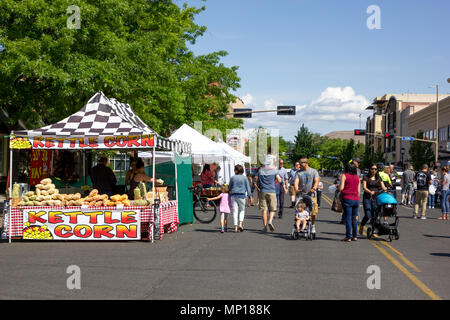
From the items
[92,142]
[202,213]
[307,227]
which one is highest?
[92,142]

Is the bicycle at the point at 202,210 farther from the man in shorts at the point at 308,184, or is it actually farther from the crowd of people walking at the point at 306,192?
the man in shorts at the point at 308,184

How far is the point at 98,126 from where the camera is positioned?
13797mm

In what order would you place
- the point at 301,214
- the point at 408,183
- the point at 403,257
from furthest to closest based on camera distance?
the point at 408,183
the point at 301,214
the point at 403,257

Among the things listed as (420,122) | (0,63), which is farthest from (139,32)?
(420,122)

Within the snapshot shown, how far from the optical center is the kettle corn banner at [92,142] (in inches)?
513

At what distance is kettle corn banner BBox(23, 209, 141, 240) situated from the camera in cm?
1284

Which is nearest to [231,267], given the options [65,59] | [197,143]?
[65,59]

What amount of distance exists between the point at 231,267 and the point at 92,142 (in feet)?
17.9

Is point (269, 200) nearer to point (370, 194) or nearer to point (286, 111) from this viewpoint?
point (370, 194)

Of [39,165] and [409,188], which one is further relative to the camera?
[409,188]

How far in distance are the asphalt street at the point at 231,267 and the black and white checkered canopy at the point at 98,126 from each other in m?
2.48

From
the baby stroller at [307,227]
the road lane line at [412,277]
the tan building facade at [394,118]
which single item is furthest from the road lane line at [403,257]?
the tan building facade at [394,118]

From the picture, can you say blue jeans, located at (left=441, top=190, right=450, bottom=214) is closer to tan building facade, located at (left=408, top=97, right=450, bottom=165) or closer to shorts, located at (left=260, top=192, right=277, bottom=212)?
shorts, located at (left=260, top=192, right=277, bottom=212)

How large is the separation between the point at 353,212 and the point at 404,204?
17153 mm
